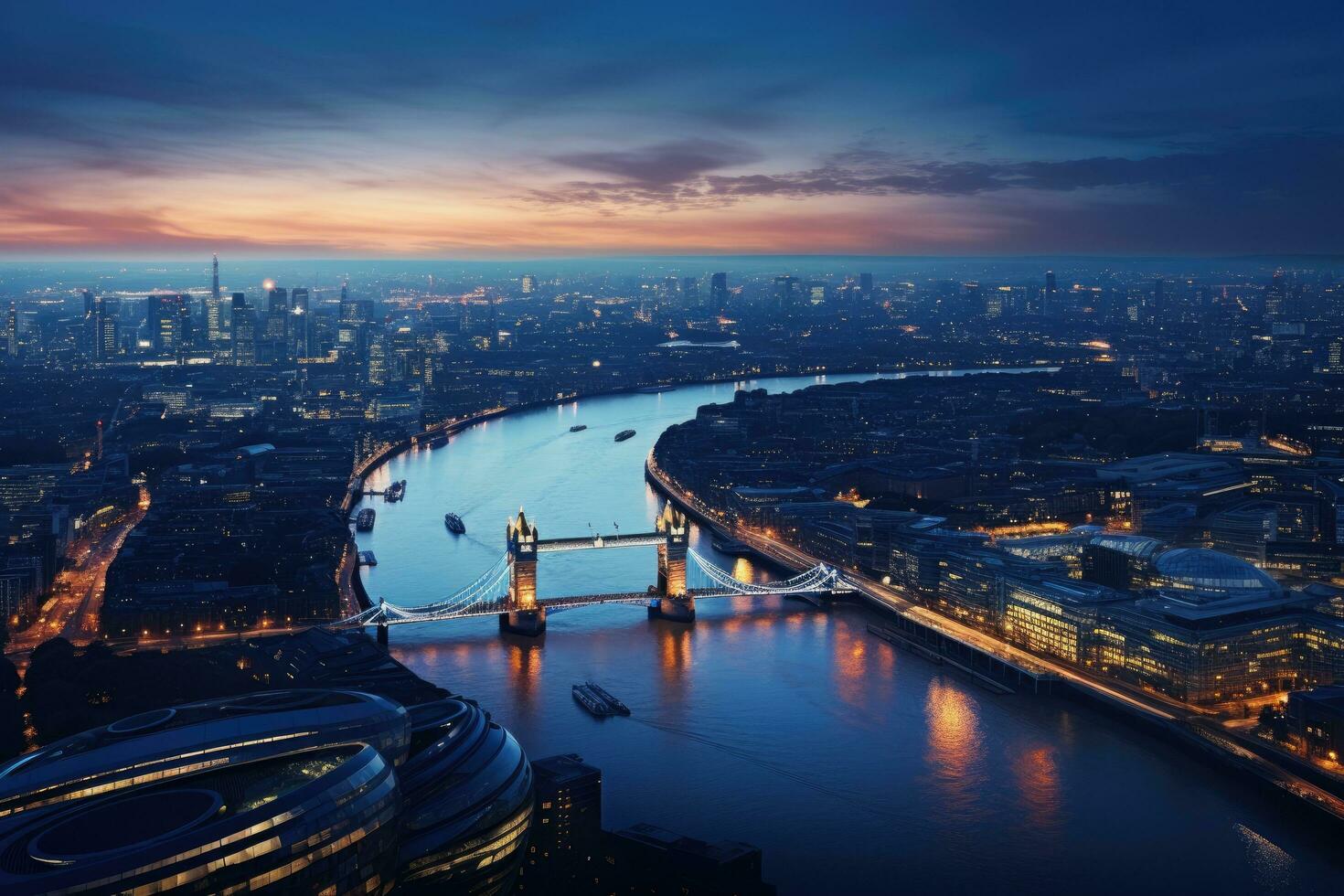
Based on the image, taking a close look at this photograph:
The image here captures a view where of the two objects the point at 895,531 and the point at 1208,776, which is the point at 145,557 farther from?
the point at 1208,776

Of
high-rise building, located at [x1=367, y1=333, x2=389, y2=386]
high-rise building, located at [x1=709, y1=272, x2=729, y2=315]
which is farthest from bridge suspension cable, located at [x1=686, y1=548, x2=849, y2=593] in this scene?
high-rise building, located at [x1=709, y1=272, x2=729, y2=315]

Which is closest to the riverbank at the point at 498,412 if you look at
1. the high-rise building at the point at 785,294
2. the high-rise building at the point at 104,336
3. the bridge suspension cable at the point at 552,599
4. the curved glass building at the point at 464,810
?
the bridge suspension cable at the point at 552,599

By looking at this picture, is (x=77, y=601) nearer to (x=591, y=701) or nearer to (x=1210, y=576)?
(x=591, y=701)

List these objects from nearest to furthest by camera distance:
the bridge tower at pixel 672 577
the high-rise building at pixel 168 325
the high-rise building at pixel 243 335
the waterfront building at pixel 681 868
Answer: the waterfront building at pixel 681 868 → the bridge tower at pixel 672 577 → the high-rise building at pixel 243 335 → the high-rise building at pixel 168 325

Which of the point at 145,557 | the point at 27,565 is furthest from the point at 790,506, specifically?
the point at 27,565

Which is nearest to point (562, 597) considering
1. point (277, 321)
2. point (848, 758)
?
point (848, 758)

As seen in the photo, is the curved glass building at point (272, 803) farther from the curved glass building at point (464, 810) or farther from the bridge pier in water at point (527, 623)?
the bridge pier in water at point (527, 623)
